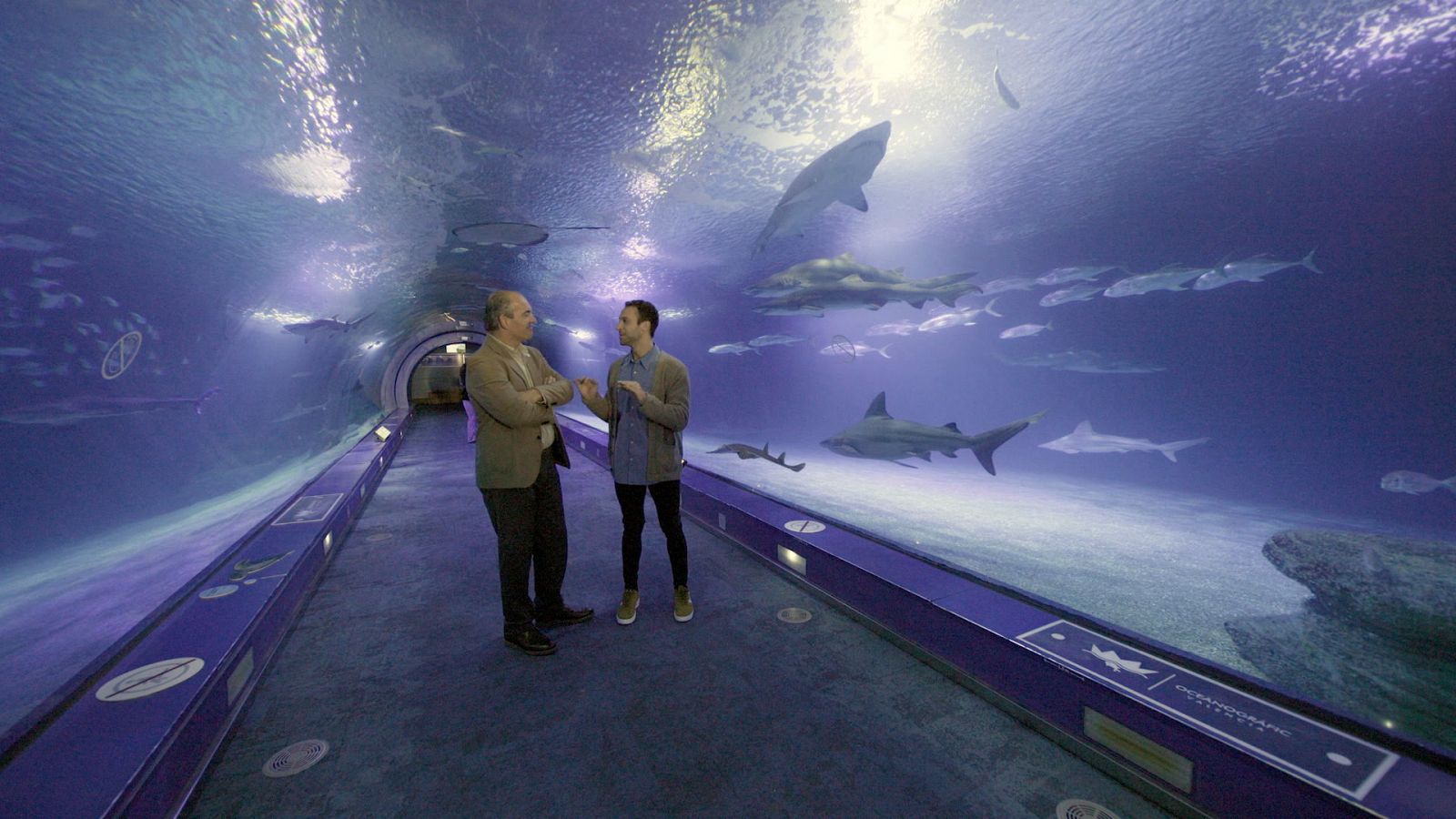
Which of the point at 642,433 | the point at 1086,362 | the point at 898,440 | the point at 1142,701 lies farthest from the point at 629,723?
the point at 1086,362

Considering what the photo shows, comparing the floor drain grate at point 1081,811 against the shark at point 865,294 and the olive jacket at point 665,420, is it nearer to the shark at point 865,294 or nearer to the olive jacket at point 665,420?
the olive jacket at point 665,420

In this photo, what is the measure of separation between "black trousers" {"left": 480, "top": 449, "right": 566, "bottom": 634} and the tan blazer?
0.33 ft

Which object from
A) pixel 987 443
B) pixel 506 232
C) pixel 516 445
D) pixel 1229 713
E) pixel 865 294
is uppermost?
pixel 506 232

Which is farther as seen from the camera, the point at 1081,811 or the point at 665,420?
the point at 665,420

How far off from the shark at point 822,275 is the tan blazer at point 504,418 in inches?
232

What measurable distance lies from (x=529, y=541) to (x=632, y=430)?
2.78ft

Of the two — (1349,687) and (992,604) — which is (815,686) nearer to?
(992,604)

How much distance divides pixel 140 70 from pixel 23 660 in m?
4.89

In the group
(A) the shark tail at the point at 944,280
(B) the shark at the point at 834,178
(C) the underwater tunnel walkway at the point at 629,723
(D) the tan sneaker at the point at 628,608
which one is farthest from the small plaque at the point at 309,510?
(A) the shark tail at the point at 944,280

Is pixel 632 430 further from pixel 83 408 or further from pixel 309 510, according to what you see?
pixel 83 408

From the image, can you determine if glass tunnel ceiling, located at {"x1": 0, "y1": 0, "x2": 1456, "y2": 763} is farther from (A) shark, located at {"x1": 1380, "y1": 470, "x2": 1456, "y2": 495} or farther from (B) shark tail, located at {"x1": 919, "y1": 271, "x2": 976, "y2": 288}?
(A) shark, located at {"x1": 1380, "y1": 470, "x2": 1456, "y2": 495}

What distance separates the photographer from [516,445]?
2494 mm

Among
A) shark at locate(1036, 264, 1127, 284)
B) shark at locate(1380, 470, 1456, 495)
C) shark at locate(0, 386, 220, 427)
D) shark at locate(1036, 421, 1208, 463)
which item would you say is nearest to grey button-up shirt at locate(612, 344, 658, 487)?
shark at locate(0, 386, 220, 427)

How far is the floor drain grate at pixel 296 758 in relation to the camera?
1.82 meters
